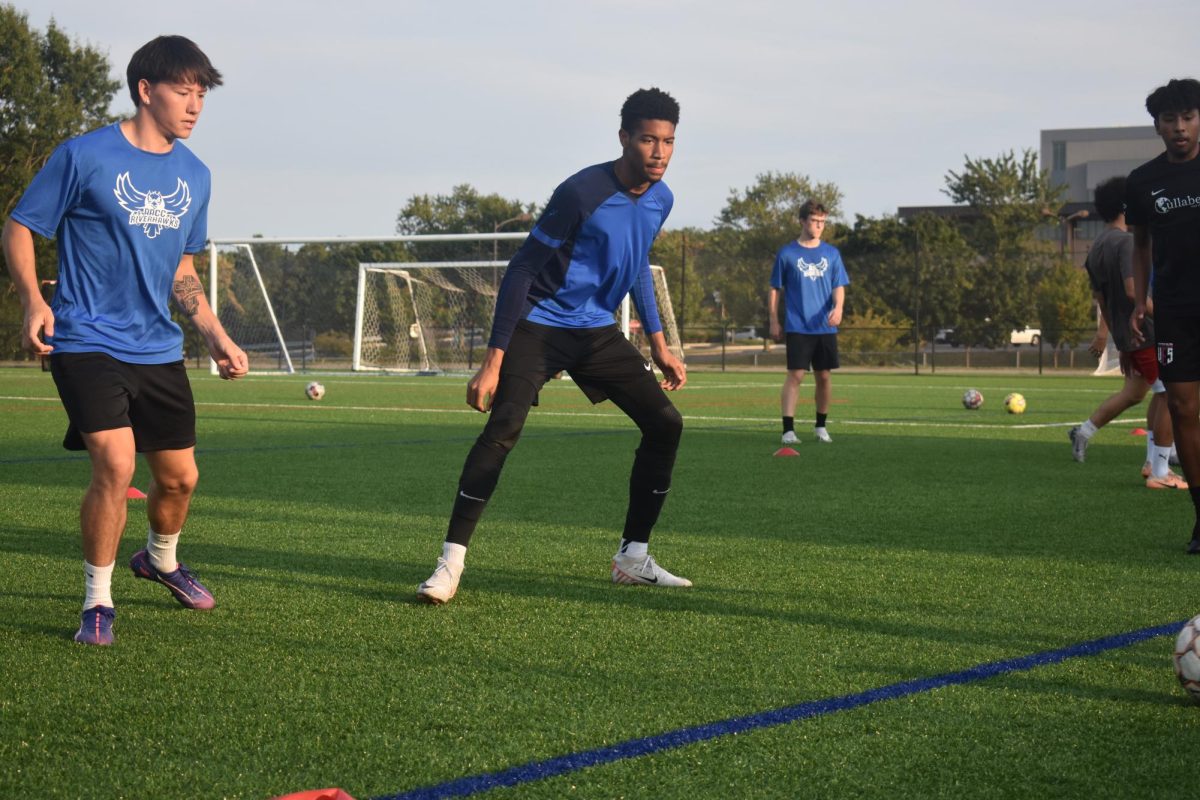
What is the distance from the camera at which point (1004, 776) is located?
9.89 ft

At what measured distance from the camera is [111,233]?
14.8ft

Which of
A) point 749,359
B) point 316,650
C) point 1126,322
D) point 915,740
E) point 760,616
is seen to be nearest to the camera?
point 915,740

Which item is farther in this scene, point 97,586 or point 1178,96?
point 1178,96

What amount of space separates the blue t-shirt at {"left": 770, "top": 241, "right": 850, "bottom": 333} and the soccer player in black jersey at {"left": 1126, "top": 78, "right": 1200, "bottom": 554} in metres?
6.05

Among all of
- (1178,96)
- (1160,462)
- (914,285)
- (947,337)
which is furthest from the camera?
(947,337)

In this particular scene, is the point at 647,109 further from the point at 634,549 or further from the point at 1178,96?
the point at 1178,96

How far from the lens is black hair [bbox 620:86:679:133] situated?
5109 mm

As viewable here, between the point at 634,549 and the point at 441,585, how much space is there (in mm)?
874

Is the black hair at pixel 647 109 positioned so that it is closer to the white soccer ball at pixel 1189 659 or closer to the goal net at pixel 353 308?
the white soccer ball at pixel 1189 659

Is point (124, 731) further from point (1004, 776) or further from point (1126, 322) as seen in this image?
point (1126, 322)

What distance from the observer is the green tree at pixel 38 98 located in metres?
42.3

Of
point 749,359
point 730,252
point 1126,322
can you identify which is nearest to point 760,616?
point 1126,322

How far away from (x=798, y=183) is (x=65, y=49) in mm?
39894

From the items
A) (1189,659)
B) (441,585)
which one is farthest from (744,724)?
(441,585)
